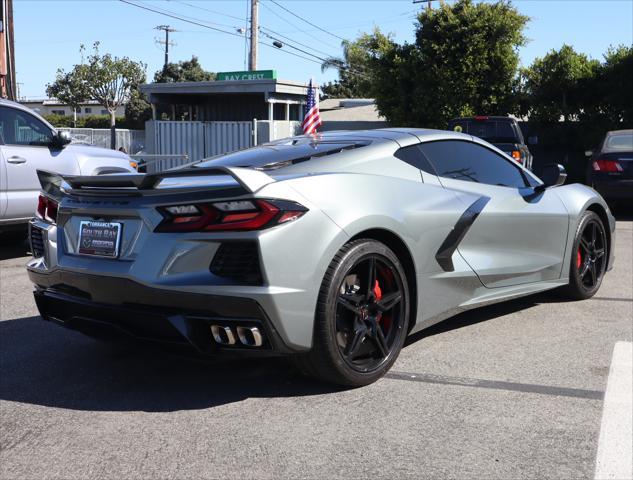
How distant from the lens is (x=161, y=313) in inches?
137

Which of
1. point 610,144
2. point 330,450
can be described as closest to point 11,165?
point 330,450

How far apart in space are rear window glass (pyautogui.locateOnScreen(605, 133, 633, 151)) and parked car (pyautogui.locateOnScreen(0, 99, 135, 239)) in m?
8.87

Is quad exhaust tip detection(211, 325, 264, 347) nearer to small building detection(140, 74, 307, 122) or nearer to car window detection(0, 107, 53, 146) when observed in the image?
car window detection(0, 107, 53, 146)

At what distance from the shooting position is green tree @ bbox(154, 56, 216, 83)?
2753 inches

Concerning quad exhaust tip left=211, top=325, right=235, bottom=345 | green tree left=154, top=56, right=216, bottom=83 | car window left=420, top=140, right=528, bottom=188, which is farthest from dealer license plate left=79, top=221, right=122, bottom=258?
green tree left=154, top=56, right=216, bottom=83

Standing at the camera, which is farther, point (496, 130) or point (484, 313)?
point (496, 130)

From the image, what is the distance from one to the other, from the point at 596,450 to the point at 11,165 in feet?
22.9

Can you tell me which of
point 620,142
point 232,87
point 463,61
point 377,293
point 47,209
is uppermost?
point 463,61

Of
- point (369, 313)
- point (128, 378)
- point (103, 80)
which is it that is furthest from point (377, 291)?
point (103, 80)

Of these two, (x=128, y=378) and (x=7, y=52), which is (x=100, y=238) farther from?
(x=7, y=52)

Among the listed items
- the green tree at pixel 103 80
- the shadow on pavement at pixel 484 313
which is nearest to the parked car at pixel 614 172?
the shadow on pavement at pixel 484 313

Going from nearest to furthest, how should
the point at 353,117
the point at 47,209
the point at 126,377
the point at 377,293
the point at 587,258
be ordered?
the point at 377,293 → the point at 126,377 → the point at 47,209 → the point at 587,258 → the point at 353,117

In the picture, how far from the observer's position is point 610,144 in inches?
499

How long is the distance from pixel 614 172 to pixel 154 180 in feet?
33.9
